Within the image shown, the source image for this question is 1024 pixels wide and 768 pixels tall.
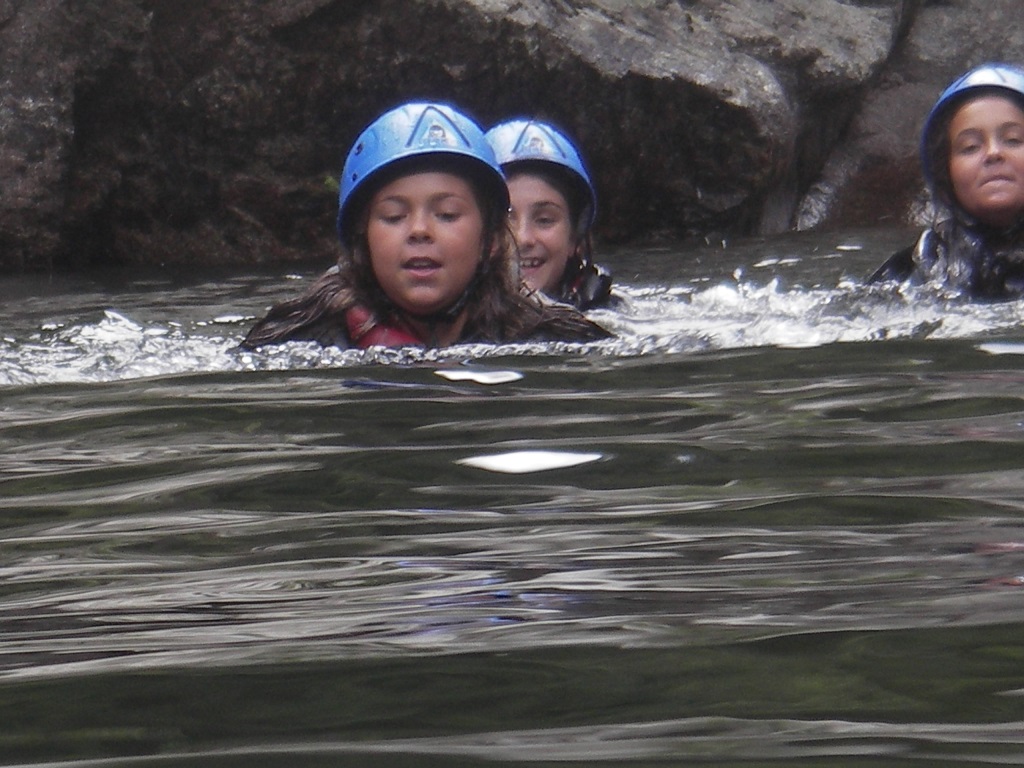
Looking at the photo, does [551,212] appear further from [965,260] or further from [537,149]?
[965,260]

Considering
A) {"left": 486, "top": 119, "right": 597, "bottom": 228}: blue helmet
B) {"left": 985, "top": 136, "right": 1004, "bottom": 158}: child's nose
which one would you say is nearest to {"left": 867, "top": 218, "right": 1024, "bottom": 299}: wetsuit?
{"left": 985, "top": 136, "right": 1004, "bottom": 158}: child's nose

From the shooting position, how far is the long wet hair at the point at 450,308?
16.9ft

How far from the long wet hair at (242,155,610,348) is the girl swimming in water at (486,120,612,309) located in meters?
0.92

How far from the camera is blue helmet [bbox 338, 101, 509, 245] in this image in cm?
546

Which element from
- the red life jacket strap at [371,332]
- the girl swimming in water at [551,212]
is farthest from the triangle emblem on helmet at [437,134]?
the girl swimming in water at [551,212]

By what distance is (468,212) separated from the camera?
5488mm

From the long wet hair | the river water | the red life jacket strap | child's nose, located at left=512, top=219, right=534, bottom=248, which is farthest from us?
child's nose, located at left=512, top=219, right=534, bottom=248

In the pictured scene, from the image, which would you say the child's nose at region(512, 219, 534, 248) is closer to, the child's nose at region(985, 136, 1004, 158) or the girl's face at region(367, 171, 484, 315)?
the girl's face at region(367, 171, 484, 315)

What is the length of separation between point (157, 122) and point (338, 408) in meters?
5.78

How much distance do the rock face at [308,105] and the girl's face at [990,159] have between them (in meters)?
2.75

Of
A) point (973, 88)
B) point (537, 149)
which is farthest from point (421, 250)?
point (973, 88)

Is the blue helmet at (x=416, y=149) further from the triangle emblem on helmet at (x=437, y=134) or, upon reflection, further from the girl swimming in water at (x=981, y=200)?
the girl swimming in water at (x=981, y=200)

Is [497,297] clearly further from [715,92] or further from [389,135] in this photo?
[715,92]

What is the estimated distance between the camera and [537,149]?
22.5 feet
